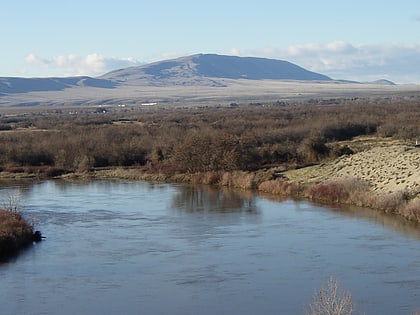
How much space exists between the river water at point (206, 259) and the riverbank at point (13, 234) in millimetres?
571

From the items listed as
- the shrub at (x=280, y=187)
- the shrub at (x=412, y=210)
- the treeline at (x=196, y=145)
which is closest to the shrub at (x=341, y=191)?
the shrub at (x=280, y=187)

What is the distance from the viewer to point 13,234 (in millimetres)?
26125

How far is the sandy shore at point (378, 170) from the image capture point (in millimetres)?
34594

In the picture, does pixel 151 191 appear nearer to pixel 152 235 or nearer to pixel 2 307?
pixel 152 235

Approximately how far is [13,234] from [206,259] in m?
6.84

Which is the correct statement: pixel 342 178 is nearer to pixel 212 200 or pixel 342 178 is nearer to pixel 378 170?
pixel 378 170

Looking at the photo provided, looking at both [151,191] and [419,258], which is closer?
[419,258]

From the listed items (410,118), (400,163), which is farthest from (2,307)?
(410,118)

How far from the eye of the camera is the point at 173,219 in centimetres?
3162

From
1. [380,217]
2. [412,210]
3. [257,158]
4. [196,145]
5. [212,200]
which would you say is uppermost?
[196,145]

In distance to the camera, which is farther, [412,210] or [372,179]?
[372,179]

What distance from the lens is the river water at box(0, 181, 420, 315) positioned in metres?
19.6

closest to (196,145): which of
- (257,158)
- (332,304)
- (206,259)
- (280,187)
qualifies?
(257,158)

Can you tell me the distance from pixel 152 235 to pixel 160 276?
6078mm
